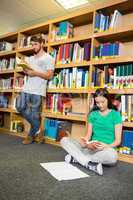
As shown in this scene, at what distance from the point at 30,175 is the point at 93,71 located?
160 cm

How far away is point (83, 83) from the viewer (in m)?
2.81

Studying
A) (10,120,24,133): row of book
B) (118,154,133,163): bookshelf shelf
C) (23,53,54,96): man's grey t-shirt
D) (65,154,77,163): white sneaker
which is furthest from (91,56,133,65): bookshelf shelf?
(10,120,24,133): row of book

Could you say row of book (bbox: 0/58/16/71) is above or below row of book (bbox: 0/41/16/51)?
below

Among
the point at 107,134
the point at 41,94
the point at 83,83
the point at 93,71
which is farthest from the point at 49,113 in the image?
the point at 107,134

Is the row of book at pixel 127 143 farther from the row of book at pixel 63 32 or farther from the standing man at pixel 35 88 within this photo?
the row of book at pixel 63 32

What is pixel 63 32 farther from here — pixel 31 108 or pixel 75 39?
pixel 31 108

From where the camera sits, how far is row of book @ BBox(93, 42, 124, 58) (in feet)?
A: 8.38

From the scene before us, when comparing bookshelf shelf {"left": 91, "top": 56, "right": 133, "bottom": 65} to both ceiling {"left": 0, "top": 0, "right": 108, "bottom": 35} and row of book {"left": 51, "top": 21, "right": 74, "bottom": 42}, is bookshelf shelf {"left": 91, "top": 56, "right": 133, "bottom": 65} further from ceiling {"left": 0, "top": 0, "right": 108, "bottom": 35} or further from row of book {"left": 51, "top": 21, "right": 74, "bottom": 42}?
ceiling {"left": 0, "top": 0, "right": 108, "bottom": 35}

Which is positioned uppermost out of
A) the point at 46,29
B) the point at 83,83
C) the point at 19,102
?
the point at 46,29

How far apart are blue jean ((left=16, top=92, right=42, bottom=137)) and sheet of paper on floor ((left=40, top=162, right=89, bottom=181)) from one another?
108cm

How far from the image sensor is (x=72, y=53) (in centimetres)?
301

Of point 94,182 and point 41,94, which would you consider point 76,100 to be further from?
point 94,182

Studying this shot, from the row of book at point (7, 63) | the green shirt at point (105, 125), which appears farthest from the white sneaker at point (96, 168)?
the row of book at point (7, 63)

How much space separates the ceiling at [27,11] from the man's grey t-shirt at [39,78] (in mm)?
1228
